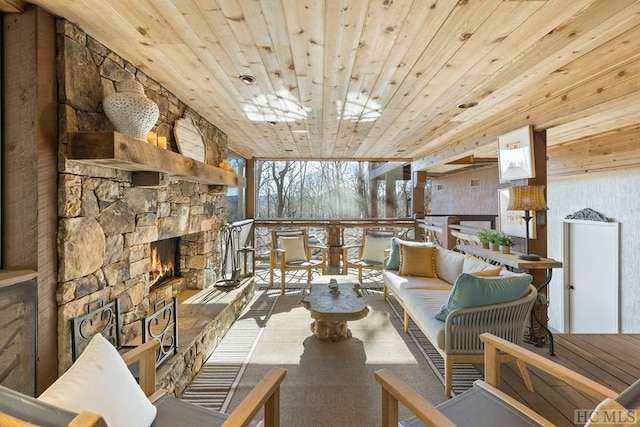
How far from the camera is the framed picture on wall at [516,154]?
314 centimetres

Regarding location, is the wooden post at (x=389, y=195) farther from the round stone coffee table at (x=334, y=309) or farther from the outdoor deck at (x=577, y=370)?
the outdoor deck at (x=577, y=370)

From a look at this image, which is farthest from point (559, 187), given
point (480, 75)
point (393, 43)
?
point (393, 43)

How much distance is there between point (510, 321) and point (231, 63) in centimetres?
268

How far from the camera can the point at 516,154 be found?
3.33 metres

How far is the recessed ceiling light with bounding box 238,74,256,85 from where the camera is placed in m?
2.40

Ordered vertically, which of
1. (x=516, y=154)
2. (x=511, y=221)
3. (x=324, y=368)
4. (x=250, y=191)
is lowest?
(x=324, y=368)

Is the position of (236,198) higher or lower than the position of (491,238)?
higher

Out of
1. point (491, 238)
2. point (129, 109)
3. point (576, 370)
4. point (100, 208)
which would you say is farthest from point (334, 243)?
point (129, 109)

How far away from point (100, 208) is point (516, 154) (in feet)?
12.3

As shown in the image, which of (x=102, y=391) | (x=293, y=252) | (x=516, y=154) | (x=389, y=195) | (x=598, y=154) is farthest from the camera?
(x=389, y=195)

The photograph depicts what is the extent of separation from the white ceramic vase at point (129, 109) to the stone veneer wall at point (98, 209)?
130 millimetres

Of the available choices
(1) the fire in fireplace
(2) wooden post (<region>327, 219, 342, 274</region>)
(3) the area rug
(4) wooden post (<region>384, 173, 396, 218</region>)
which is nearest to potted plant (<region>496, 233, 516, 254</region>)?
(3) the area rug

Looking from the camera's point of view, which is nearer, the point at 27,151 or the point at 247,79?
the point at 27,151

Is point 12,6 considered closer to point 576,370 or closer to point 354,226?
point 576,370
